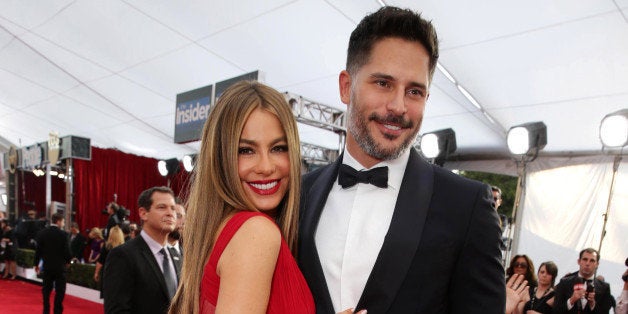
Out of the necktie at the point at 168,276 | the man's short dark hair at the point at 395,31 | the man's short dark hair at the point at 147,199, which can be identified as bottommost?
the necktie at the point at 168,276

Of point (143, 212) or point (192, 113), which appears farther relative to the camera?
point (192, 113)

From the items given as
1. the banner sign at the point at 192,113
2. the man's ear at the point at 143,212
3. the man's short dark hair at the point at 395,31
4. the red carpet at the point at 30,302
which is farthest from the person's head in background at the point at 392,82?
the red carpet at the point at 30,302

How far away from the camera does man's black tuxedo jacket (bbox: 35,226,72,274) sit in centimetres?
726

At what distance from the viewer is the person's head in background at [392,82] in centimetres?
139

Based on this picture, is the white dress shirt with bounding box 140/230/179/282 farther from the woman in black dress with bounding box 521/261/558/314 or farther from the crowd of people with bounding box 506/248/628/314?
the woman in black dress with bounding box 521/261/558/314

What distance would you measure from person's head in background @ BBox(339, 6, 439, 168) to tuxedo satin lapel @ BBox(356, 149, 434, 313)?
17cm

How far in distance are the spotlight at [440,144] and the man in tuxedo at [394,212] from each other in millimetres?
5318

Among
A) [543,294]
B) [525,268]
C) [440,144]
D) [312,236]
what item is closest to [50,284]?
[440,144]

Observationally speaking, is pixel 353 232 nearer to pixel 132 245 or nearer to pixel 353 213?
pixel 353 213

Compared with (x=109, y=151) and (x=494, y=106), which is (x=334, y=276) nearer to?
(x=494, y=106)

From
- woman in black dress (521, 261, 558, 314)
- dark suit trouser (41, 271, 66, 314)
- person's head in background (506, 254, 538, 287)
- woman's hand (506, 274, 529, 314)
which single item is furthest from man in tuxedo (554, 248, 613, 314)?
dark suit trouser (41, 271, 66, 314)

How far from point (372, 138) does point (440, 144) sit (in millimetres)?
5502

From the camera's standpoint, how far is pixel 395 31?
143 centimetres

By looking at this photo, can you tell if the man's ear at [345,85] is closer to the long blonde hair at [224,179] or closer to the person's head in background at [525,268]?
the long blonde hair at [224,179]
